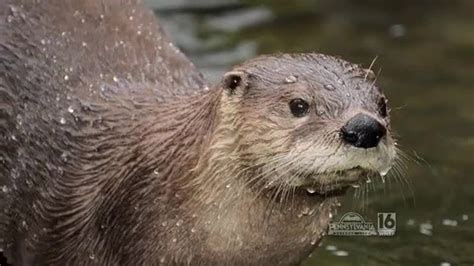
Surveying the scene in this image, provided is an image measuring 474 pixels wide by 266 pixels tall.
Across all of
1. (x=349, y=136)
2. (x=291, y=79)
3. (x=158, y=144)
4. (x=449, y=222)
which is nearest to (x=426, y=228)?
(x=449, y=222)

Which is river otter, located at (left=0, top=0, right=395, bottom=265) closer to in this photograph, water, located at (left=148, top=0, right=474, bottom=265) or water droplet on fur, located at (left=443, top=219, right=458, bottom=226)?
water, located at (left=148, top=0, right=474, bottom=265)

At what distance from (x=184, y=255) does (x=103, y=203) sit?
36cm

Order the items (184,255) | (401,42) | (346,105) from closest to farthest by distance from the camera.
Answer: (346,105) < (184,255) < (401,42)

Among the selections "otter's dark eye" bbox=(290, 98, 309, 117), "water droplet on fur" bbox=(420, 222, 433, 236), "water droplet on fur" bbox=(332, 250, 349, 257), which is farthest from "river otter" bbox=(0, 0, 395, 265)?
"water droplet on fur" bbox=(420, 222, 433, 236)

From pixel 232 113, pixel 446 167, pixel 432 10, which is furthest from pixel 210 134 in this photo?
pixel 432 10

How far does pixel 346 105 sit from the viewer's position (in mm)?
4492

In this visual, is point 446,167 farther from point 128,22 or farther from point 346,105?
point 346,105

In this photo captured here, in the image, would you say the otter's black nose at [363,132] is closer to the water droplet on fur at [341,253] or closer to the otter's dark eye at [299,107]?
the otter's dark eye at [299,107]

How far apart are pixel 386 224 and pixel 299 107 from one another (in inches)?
73.2

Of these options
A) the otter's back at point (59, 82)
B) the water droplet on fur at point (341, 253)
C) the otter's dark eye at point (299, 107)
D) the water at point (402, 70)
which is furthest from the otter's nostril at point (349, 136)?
the water droplet on fur at point (341, 253)

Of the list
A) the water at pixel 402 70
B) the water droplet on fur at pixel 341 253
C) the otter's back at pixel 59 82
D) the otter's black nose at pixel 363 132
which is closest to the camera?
the otter's black nose at pixel 363 132

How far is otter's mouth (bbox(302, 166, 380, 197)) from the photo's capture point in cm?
441

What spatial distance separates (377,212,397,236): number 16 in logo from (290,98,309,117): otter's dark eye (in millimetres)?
1819

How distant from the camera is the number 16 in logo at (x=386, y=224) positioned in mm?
6295
